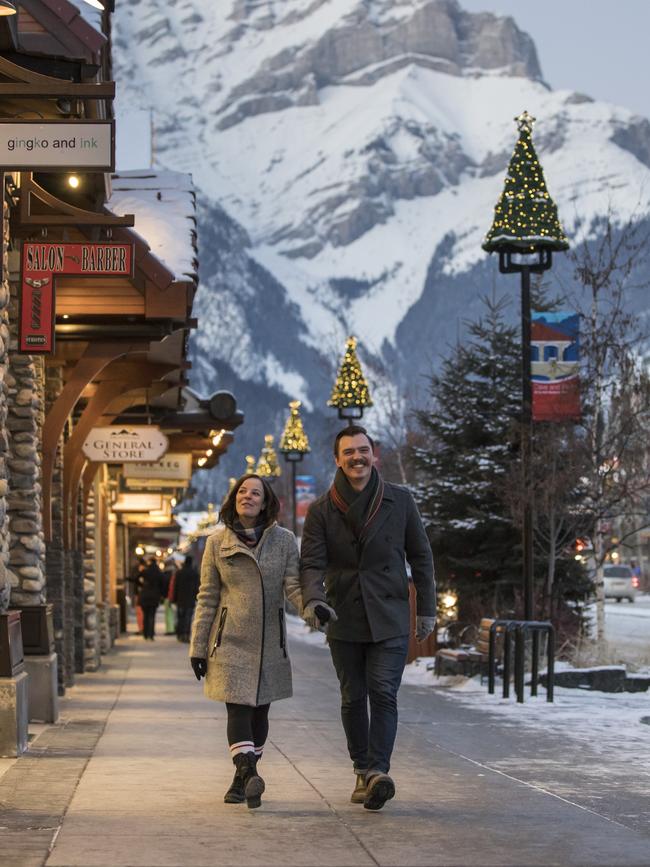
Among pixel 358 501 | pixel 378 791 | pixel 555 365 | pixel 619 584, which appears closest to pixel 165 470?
pixel 555 365

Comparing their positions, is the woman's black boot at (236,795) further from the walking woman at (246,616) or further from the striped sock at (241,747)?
the striped sock at (241,747)

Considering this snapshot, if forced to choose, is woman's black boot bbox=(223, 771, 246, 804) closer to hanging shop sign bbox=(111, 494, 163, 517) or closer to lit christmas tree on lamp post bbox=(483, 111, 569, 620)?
lit christmas tree on lamp post bbox=(483, 111, 569, 620)

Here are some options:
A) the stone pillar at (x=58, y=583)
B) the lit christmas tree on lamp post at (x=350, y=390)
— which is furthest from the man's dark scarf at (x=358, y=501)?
the lit christmas tree on lamp post at (x=350, y=390)

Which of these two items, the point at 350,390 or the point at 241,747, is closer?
the point at 241,747

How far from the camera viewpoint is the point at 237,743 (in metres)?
10.3

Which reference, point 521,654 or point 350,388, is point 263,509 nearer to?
point 521,654

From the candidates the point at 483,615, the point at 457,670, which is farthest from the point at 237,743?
the point at 483,615

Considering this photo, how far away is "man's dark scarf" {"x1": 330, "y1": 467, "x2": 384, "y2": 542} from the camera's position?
34.0 feet

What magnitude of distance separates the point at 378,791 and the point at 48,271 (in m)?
6.32

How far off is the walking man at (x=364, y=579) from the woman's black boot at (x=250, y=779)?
521 mm

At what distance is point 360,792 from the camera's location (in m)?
10.2

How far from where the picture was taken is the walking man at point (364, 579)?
1026 centimetres

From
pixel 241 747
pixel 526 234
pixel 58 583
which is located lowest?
pixel 241 747

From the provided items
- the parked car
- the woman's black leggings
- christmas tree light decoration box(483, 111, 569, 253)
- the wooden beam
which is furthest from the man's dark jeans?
the parked car
